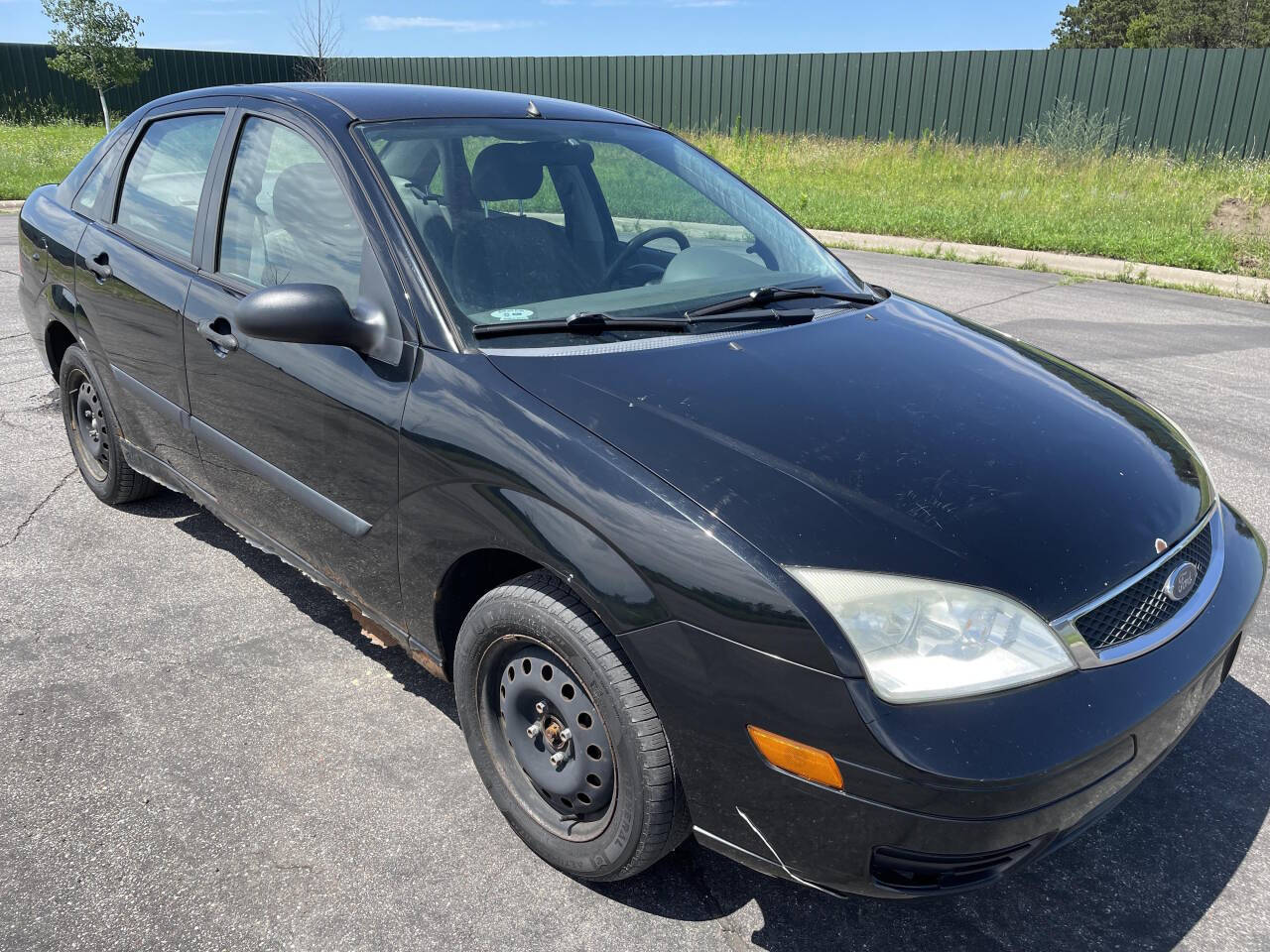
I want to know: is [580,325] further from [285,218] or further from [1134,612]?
[1134,612]

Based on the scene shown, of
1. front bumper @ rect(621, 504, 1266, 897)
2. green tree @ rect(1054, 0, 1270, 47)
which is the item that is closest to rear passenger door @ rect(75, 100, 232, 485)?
front bumper @ rect(621, 504, 1266, 897)

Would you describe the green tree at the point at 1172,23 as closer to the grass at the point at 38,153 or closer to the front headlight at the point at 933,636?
the grass at the point at 38,153

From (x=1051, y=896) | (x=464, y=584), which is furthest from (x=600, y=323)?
Answer: (x=1051, y=896)

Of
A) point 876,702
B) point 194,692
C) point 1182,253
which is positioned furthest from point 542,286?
point 1182,253

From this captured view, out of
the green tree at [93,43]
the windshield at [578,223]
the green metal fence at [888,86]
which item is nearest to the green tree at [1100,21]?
the green metal fence at [888,86]

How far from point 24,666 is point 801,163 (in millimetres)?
18259

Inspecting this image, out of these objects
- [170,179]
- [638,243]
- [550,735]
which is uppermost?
[170,179]

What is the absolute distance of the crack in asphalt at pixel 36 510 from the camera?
13.0 feet

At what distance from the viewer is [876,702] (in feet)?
5.69

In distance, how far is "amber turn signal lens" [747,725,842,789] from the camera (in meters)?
1.76

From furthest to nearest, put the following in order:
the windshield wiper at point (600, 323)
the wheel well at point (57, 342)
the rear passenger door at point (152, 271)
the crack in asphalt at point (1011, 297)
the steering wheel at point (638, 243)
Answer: the crack in asphalt at point (1011, 297)
the wheel well at point (57, 342)
the rear passenger door at point (152, 271)
the steering wheel at point (638, 243)
the windshield wiper at point (600, 323)

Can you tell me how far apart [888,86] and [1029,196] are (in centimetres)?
969

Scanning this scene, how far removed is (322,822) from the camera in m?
2.47

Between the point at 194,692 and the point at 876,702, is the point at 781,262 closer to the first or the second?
the point at 876,702
